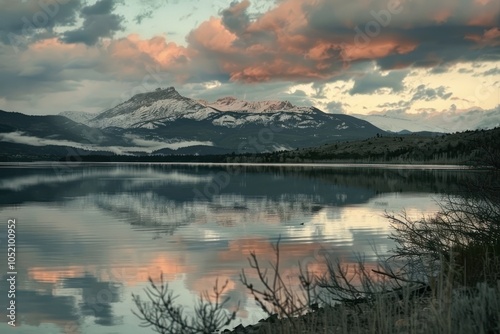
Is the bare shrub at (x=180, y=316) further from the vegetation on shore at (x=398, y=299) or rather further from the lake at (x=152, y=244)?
the lake at (x=152, y=244)

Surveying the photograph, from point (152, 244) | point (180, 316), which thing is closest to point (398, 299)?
point (180, 316)

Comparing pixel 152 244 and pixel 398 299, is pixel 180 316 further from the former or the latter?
pixel 152 244

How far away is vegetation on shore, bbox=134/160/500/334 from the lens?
378 inches

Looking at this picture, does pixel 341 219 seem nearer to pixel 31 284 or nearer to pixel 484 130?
pixel 31 284

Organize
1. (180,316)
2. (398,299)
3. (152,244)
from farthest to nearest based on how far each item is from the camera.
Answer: (152,244)
(398,299)
(180,316)

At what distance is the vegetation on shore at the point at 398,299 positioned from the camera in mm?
9594

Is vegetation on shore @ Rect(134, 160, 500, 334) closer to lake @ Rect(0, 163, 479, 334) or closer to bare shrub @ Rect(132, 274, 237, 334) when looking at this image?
bare shrub @ Rect(132, 274, 237, 334)

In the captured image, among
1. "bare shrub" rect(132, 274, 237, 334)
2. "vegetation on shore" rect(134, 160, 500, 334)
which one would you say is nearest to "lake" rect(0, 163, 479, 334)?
"vegetation on shore" rect(134, 160, 500, 334)

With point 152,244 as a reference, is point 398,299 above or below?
above

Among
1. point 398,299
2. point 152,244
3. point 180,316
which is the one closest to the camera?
point 180,316

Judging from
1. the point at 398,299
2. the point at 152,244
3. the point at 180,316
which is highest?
the point at 180,316

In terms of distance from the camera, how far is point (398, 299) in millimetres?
13594

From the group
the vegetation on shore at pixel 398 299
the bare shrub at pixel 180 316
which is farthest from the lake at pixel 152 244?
the bare shrub at pixel 180 316

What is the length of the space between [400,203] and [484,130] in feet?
459
